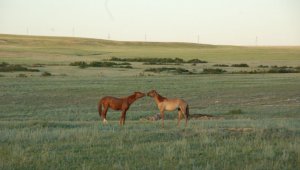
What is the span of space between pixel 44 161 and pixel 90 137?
2.98 metres

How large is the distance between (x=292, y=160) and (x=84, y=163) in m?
3.89

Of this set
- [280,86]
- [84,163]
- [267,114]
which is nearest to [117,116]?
[267,114]

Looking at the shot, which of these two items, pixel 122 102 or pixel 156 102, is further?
pixel 122 102

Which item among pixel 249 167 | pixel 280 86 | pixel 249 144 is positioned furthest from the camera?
pixel 280 86

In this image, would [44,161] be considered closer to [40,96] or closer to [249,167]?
[249,167]

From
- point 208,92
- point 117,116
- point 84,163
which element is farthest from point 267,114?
point 84,163

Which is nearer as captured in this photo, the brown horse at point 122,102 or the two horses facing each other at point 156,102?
the two horses facing each other at point 156,102

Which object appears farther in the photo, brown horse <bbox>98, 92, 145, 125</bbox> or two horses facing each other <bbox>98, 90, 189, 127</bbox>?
brown horse <bbox>98, 92, 145, 125</bbox>

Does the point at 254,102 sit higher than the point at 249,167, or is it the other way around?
the point at 249,167

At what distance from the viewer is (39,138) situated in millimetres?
12445

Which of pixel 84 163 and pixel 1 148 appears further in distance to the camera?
pixel 1 148

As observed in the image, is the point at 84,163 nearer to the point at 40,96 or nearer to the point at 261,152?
the point at 261,152

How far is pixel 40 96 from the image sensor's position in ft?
109

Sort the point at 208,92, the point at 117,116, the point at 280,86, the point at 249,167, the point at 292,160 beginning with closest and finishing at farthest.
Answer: the point at 249,167
the point at 292,160
the point at 117,116
the point at 208,92
the point at 280,86
